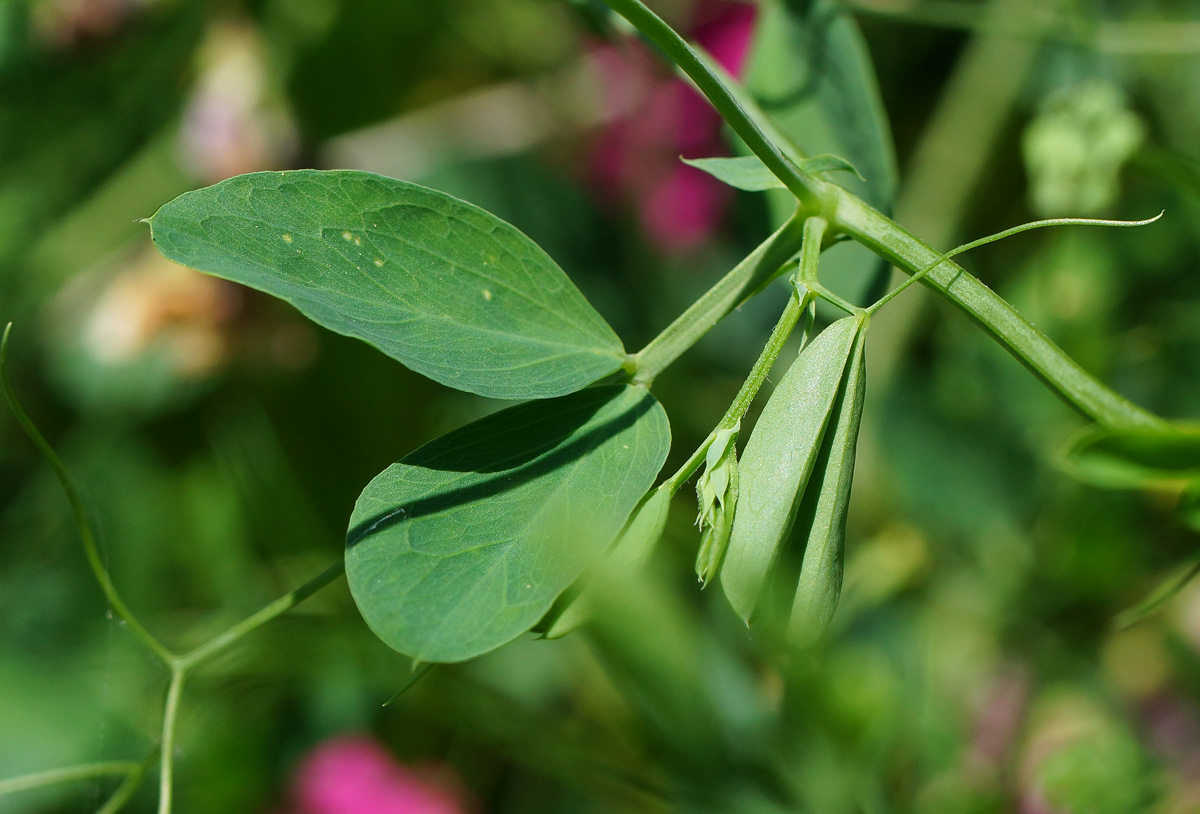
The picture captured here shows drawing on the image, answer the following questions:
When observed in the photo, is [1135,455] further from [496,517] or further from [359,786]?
[359,786]

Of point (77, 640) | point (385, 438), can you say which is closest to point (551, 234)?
point (385, 438)

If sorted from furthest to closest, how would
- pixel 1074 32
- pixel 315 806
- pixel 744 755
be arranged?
pixel 315 806 → pixel 1074 32 → pixel 744 755

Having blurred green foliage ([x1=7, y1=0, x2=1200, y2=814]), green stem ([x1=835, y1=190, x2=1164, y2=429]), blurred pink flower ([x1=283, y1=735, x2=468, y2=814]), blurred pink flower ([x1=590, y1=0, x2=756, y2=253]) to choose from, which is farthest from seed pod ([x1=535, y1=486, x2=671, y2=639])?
blurred pink flower ([x1=590, y1=0, x2=756, y2=253])

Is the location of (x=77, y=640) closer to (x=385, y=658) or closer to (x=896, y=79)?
(x=385, y=658)

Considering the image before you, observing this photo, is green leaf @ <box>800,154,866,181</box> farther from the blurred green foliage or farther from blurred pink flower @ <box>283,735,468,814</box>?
blurred pink flower @ <box>283,735,468,814</box>

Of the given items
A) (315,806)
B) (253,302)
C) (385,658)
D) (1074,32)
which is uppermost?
(1074,32)
